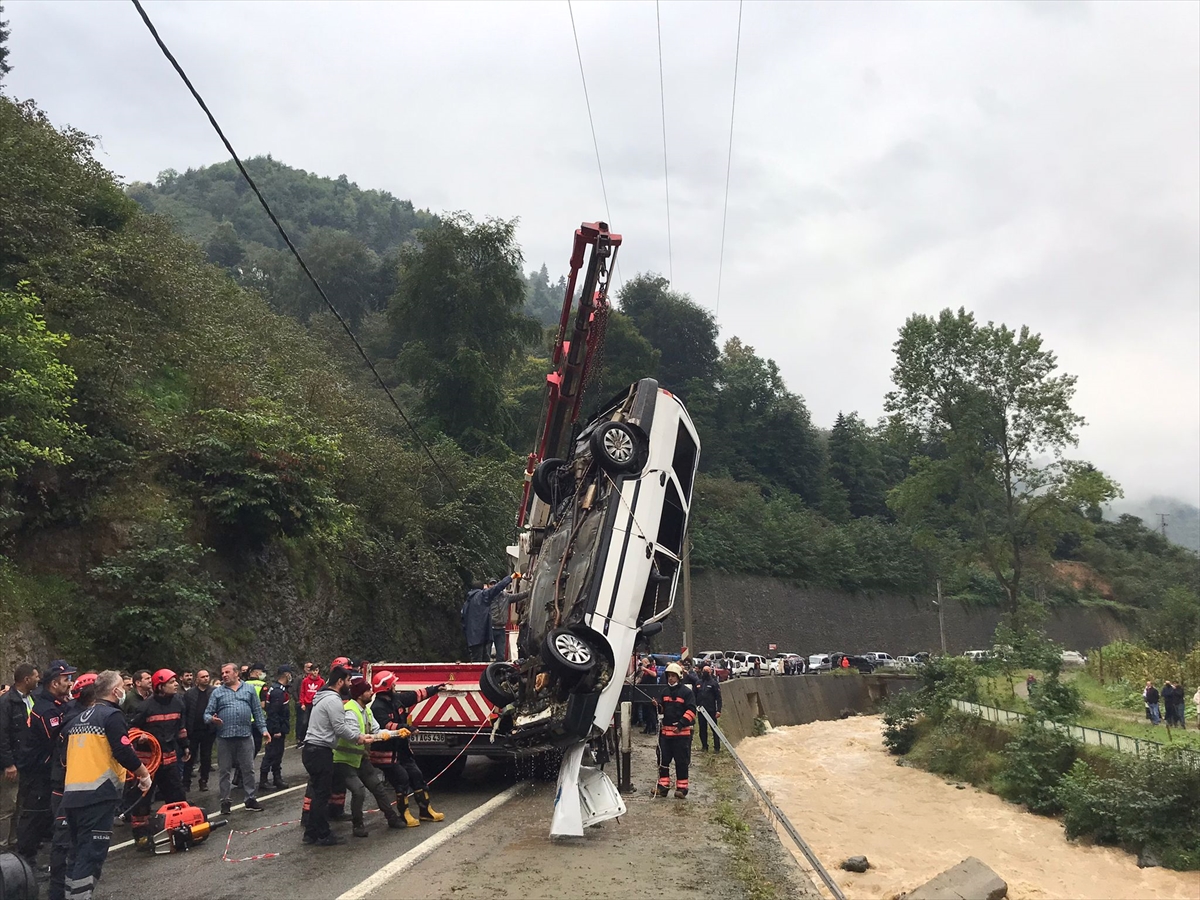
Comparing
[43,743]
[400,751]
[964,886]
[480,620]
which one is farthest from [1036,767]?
[43,743]

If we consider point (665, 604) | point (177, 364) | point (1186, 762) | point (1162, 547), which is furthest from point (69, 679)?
point (1162, 547)

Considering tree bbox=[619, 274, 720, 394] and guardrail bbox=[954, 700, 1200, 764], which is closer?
guardrail bbox=[954, 700, 1200, 764]

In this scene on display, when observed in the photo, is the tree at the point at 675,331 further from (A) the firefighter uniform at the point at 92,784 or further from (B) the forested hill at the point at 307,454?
(A) the firefighter uniform at the point at 92,784

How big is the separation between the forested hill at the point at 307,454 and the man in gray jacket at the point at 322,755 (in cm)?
681

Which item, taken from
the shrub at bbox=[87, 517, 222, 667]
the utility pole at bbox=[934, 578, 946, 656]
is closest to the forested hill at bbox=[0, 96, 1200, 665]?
the shrub at bbox=[87, 517, 222, 667]

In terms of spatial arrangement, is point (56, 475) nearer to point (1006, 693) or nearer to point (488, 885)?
point (488, 885)

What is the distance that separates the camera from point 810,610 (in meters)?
54.0

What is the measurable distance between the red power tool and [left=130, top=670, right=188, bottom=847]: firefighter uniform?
0.10m

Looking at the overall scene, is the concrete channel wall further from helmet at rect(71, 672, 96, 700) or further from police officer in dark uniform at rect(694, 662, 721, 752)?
helmet at rect(71, 672, 96, 700)

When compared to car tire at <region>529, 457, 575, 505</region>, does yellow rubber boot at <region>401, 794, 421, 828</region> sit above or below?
below

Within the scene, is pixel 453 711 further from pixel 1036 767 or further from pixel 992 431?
pixel 992 431

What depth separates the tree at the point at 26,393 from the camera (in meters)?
12.6

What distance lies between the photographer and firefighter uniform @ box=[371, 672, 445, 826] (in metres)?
9.21

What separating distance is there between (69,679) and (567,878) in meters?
4.35
